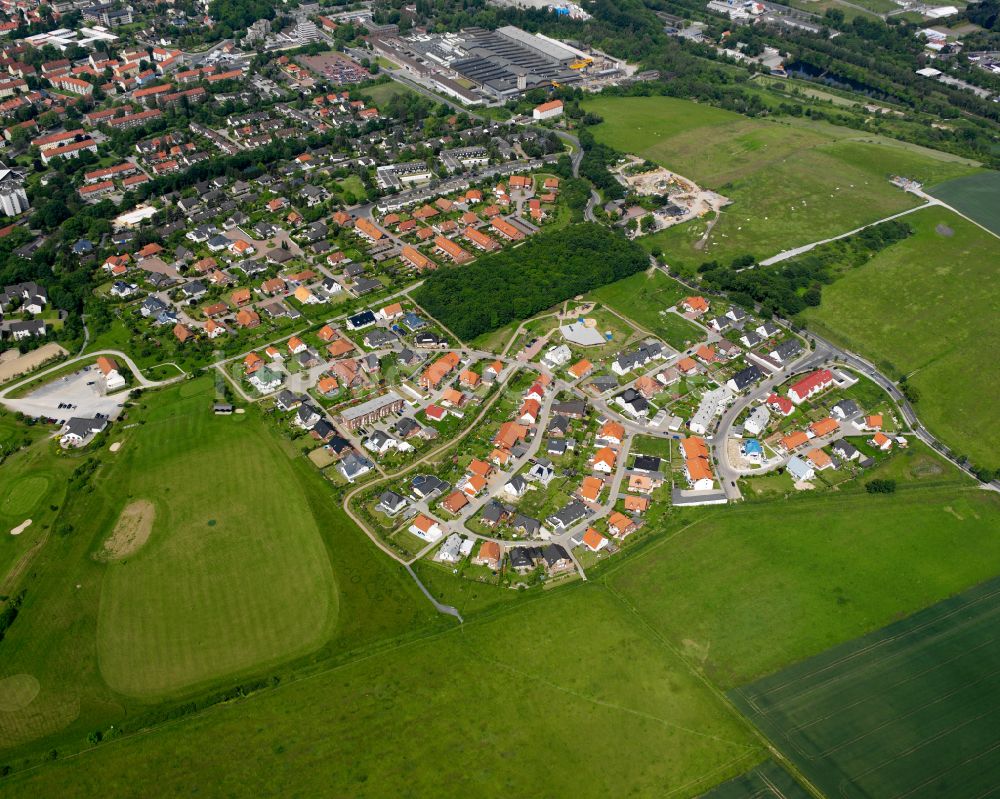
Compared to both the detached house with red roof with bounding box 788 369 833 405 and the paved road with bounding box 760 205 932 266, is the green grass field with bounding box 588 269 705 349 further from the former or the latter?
the paved road with bounding box 760 205 932 266

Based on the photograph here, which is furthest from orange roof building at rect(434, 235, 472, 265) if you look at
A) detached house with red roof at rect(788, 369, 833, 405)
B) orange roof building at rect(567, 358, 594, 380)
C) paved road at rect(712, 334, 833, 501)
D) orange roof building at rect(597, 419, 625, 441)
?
detached house with red roof at rect(788, 369, 833, 405)

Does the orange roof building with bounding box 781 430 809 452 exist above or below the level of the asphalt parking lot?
above

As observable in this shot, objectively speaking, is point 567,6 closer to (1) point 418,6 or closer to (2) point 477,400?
(1) point 418,6

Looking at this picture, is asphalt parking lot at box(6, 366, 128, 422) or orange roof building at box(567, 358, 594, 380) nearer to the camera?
asphalt parking lot at box(6, 366, 128, 422)

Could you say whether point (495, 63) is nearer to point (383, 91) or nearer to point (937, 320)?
point (383, 91)

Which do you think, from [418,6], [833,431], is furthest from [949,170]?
[418,6]

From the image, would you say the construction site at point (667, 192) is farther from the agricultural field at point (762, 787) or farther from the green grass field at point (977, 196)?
the agricultural field at point (762, 787)
